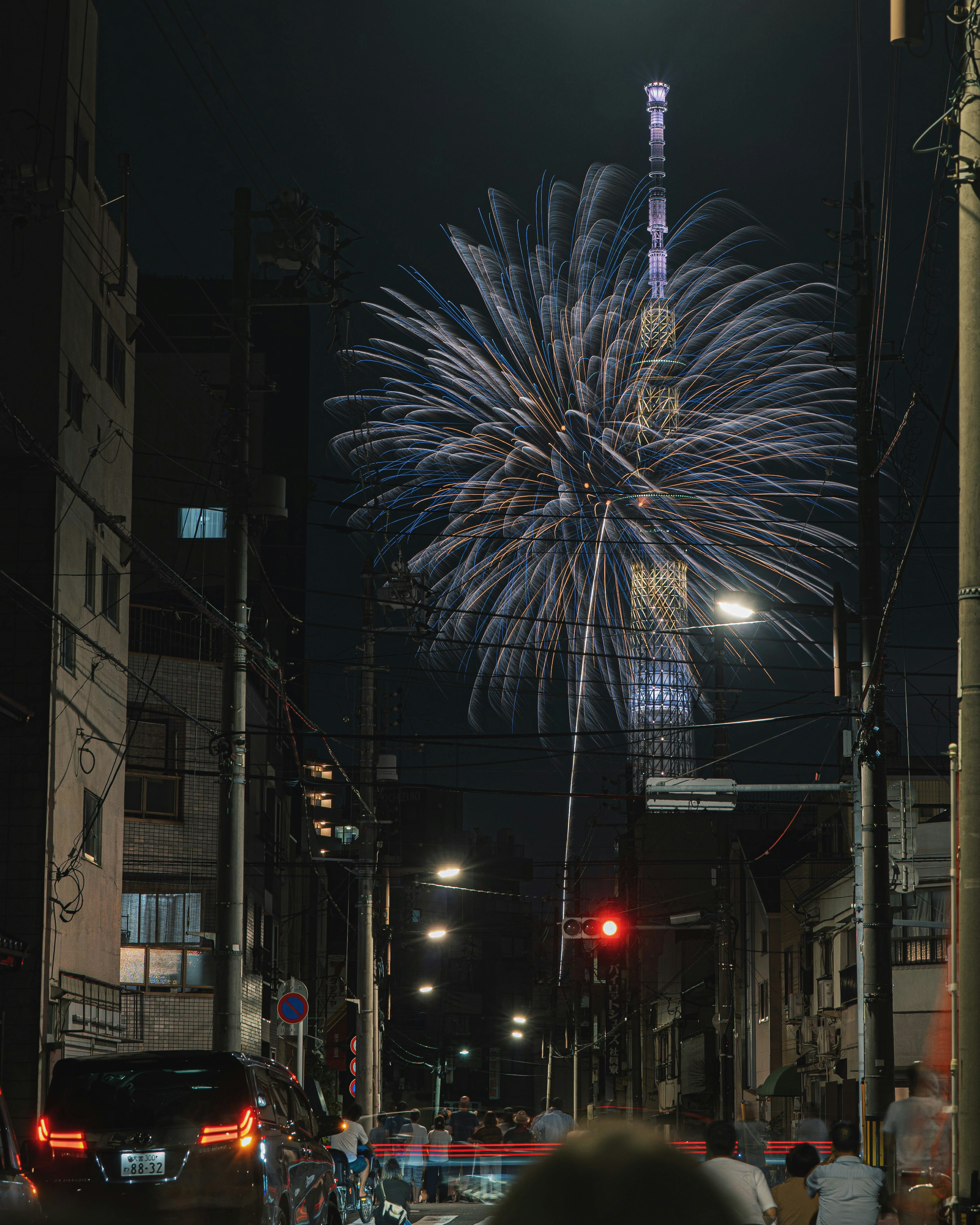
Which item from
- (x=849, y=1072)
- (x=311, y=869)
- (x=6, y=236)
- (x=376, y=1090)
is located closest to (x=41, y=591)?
(x=6, y=236)

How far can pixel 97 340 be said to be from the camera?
27.1 m

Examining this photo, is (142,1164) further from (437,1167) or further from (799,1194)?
(437,1167)

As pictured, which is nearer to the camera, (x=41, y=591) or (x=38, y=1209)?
(x=38, y=1209)

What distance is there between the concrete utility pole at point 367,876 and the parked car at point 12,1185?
20.8 meters

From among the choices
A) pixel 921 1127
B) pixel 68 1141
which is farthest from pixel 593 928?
pixel 68 1141

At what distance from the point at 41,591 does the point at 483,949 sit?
Answer: 337ft

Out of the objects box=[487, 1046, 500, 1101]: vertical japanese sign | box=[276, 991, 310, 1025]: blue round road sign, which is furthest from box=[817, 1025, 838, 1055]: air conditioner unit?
box=[487, 1046, 500, 1101]: vertical japanese sign

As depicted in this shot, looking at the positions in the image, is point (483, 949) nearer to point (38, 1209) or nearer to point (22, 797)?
point (22, 797)

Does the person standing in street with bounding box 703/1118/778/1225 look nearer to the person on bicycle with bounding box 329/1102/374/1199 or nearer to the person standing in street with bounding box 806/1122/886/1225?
the person standing in street with bounding box 806/1122/886/1225

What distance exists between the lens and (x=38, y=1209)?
428 inches

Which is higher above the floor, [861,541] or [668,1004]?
[861,541]

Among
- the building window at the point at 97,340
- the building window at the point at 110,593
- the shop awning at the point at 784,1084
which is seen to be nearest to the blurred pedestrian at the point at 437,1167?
the building window at the point at 110,593

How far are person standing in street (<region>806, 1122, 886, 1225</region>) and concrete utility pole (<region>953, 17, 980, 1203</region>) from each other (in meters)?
1.25

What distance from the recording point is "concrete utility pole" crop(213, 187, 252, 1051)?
1922 centimetres
